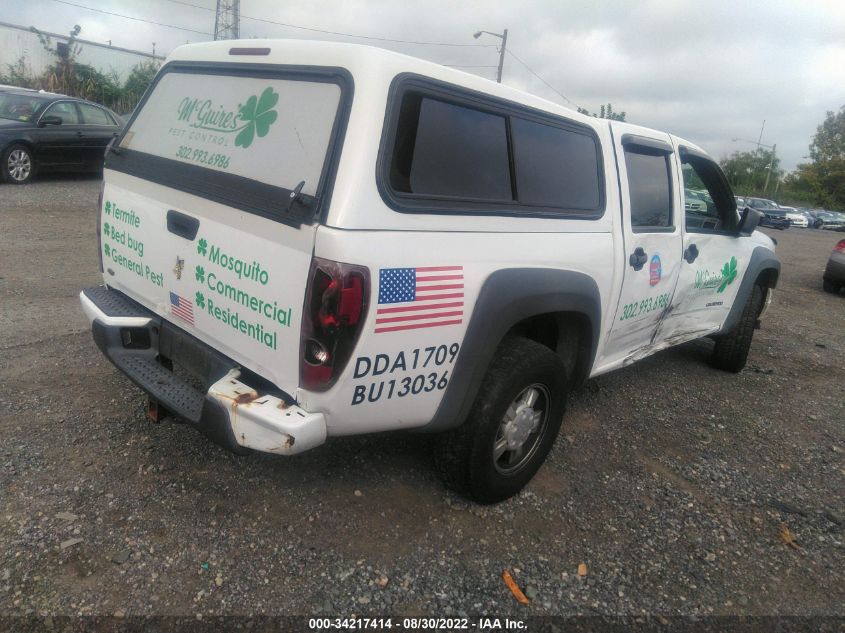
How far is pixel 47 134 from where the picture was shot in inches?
399

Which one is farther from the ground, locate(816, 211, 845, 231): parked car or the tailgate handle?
locate(816, 211, 845, 231): parked car

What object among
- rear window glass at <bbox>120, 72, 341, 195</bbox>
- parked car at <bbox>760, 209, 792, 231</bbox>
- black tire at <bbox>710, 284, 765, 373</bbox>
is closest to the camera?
rear window glass at <bbox>120, 72, 341, 195</bbox>

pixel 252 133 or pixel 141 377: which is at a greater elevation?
pixel 252 133

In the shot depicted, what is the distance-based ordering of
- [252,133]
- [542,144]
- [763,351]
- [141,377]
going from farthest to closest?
[763,351] → [542,144] → [141,377] → [252,133]

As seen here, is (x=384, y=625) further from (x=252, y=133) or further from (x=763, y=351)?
(x=763, y=351)

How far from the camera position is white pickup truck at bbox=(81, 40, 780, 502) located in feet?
7.22

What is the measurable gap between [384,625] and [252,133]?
6.43ft

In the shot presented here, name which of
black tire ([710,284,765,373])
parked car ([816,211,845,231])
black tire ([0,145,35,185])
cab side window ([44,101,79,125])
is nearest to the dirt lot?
black tire ([710,284,765,373])

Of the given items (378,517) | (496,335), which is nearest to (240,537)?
(378,517)

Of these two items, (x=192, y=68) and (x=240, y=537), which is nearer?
(x=240, y=537)

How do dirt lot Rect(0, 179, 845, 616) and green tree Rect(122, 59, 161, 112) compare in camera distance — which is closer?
dirt lot Rect(0, 179, 845, 616)

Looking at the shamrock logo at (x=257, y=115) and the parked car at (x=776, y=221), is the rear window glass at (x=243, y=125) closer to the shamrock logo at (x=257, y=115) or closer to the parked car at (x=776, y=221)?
the shamrock logo at (x=257, y=115)

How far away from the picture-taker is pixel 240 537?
260 centimetres

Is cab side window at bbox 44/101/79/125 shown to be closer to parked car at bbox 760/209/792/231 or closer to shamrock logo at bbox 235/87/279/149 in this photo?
shamrock logo at bbox 235/87/279/149
